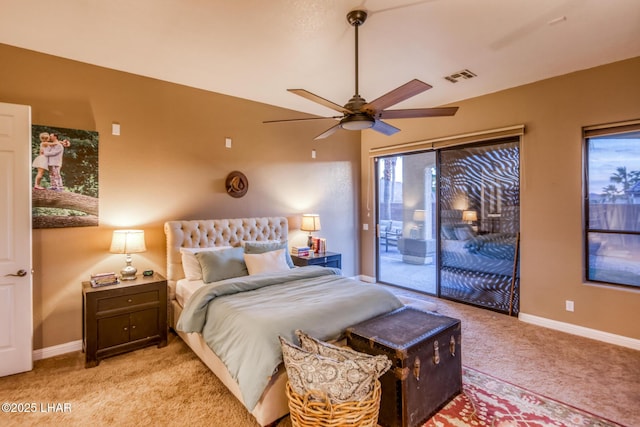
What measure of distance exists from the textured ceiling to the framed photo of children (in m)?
0.85

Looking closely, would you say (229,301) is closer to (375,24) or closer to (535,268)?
(375,24)

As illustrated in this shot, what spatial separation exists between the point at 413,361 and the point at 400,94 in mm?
1877

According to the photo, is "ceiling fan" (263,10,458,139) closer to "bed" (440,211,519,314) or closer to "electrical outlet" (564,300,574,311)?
"bed" (440,211,519,314)

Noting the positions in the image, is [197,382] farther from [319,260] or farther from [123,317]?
[319,260]

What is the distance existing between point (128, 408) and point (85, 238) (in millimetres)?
1932

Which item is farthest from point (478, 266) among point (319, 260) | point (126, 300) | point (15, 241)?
point (15, 241)

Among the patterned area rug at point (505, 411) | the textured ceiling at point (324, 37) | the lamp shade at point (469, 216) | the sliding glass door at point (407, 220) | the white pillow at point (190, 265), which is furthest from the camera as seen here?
the sliding glass door at point (407, 220)

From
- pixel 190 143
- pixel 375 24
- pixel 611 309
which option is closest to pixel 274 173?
pixel 190 143

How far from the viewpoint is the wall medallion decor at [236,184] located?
15.0 feet

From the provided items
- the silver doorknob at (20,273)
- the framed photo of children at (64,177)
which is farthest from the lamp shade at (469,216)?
the silver doorknob at (20,273)

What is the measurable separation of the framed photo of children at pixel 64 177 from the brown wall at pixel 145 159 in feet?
0.27

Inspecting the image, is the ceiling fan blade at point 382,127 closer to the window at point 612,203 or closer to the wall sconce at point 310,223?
the wall sconce at point 310,223

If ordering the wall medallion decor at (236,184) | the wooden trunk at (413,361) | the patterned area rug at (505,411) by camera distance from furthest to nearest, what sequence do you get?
the wall medallion decor at (236,184), the patterned area rug at (505,411), the wooden trunk at (413,361)

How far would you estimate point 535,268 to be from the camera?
4145 mm
